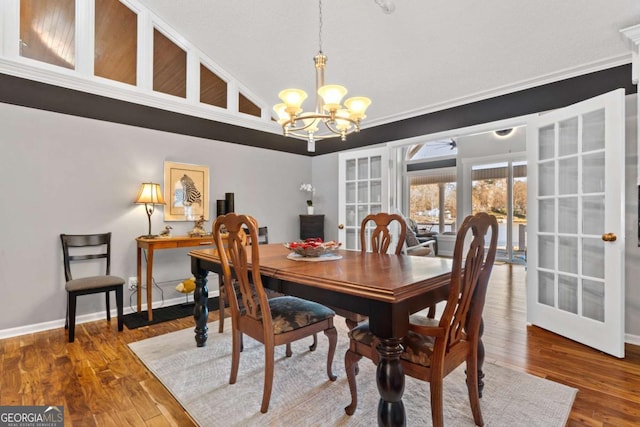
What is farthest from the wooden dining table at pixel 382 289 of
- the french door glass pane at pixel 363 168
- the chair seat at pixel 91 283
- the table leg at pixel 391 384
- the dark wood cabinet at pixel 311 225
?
the dark wood cabinet at pixel 311 225

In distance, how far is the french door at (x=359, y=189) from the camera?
431 cm

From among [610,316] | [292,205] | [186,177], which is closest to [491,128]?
[610,316]

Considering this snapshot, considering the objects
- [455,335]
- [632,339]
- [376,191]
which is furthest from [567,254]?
[376,191]

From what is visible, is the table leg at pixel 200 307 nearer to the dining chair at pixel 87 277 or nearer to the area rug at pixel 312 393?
the area rug at pixel 312 393

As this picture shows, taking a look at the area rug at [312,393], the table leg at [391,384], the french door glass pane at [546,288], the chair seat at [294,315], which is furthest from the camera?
the french door glass pane at [546,288]

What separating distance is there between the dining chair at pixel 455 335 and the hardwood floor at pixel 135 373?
2.43 ft

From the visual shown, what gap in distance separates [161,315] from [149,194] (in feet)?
4.26

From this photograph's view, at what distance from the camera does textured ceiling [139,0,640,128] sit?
2.62 m

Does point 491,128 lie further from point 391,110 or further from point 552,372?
point 552,372

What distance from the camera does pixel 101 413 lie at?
175 cm

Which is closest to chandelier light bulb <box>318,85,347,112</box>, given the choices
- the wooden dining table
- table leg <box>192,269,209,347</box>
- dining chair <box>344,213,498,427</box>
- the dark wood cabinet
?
the wooden dining table

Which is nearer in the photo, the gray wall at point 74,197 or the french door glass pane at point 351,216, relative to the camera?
the gray wall at point 74,197

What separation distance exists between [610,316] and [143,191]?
14.2 ft

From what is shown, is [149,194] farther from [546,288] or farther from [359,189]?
[546,288]
